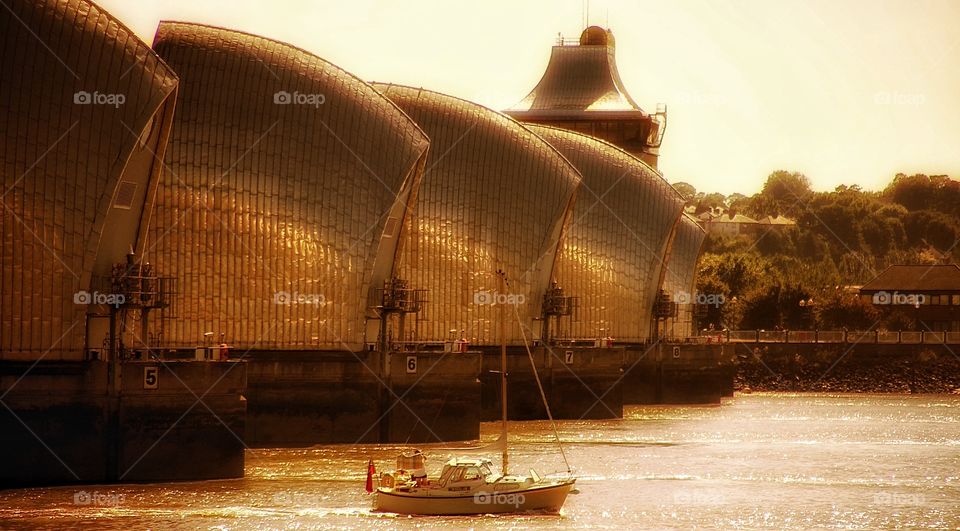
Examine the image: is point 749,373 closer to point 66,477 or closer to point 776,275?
point 776,275

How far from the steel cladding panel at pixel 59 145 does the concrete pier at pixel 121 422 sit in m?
2.22

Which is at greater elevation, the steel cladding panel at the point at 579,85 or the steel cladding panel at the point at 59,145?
the steel cladding panel at the point at 579,85

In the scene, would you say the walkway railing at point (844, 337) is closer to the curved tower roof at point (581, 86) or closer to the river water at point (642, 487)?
the curved tower roof at point (581, 86)

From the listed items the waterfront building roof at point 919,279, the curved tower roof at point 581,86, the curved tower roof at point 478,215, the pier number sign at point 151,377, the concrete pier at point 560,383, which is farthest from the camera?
the curved tower roof at point 581,86

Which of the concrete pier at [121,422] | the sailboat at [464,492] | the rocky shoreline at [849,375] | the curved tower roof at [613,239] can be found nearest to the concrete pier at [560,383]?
the curved tower roof at [613,239]

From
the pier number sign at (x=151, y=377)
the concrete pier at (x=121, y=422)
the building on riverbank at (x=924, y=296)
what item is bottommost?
the concrete pier at (x=121, y=422)

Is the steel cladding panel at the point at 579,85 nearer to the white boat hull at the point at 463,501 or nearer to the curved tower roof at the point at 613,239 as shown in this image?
the curved tower roof at the point at 613,239

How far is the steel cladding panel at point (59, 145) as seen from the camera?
6406cm

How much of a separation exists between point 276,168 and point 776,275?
109514 millimetres

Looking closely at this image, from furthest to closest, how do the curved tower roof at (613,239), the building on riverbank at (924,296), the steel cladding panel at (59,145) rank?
the building on riverbank at (924,296) → the curved tower roof at (613,239) → the steel cladding panel at (59,145)

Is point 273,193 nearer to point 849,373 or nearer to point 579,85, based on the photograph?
point 849,373

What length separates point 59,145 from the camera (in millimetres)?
65312

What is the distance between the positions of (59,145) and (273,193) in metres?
14.1

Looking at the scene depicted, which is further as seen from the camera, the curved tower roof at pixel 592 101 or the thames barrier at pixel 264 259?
the curved tower roof at pixel 592 101
